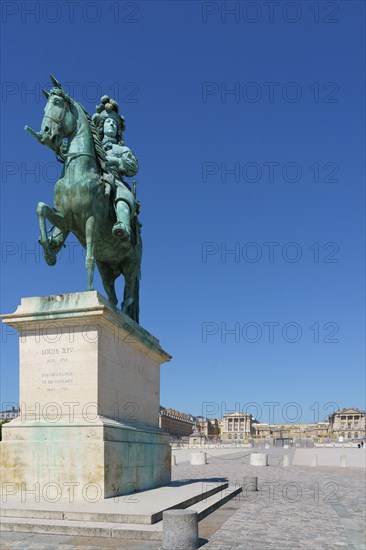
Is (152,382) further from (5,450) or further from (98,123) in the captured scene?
(98,123)

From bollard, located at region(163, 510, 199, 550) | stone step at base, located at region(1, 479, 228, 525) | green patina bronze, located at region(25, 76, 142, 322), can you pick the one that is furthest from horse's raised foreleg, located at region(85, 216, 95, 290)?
bollard, located at region(163, 510, 199, 550)

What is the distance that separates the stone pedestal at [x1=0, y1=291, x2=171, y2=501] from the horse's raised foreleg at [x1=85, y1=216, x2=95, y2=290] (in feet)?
2.36

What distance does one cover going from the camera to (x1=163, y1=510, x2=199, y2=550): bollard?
7.58 meters

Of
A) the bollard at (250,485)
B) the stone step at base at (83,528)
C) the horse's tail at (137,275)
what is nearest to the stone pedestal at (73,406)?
the stone step at base at (83,528)

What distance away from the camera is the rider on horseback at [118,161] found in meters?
12.4

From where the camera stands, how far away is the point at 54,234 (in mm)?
12273

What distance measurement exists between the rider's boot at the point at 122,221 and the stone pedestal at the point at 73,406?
1.68 m

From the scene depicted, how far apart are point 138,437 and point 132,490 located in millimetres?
1150

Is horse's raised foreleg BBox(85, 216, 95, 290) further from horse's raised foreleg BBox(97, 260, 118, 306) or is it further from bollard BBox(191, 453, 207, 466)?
bollard BBox(191, 453, 207, 466)

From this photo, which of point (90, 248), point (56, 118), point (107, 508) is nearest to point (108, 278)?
point (90, 248)

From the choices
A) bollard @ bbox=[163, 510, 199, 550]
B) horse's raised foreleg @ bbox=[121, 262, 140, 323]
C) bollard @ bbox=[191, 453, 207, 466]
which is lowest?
bollard @ bbox=[191, 453, 207, 466]

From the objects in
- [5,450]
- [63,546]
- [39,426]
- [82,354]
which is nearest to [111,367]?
[82,354]

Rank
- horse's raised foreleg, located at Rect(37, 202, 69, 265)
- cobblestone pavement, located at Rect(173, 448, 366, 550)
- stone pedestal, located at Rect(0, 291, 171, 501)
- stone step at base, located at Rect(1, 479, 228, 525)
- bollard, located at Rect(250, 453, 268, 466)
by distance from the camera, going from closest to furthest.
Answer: cobblestone pavement, located at Rect(173, 448, 366, 550)
stone step at base, located at Rect(1, 479, 228, 525)
stone pedestal, located at Rect(0, 291, 171, 501)
horse's raised foreleg, located at Rect(37, 202, 69, 265)
bollard, located at Rect(250, 453, 268, 466)

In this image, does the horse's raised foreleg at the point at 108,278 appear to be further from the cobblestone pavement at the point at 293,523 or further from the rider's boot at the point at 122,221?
the cobblestone pavement at the point at 293,523
